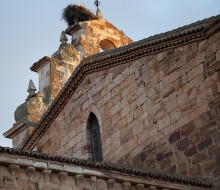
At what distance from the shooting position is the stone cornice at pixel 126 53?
13.6 meters

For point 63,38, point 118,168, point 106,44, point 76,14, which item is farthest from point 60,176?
point 76,14

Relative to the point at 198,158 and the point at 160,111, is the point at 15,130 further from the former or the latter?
the point at 198,158

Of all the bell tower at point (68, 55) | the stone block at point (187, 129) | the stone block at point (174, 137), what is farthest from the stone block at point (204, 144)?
the bell tower at point (68, 55)

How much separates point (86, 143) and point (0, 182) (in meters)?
6.78

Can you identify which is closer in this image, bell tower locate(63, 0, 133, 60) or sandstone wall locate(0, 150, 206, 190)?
sandstone wall locate(0, 150, 206, 190)

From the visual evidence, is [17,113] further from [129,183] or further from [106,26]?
[129,183]

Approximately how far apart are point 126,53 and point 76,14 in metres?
10.4

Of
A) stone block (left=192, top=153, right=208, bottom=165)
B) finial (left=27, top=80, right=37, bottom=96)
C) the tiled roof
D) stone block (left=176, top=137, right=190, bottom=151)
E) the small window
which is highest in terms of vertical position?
the small window

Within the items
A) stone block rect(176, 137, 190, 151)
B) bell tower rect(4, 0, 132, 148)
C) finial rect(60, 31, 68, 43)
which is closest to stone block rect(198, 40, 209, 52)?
stone block rect(176, 137, 190, 151)

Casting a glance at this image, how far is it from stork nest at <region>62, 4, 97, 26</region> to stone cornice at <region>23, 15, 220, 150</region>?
305 inches

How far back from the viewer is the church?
34.8 feet

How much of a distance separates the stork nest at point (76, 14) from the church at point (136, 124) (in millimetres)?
7044

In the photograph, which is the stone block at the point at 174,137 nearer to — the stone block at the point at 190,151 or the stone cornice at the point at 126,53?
the stone block at the point at 190,151

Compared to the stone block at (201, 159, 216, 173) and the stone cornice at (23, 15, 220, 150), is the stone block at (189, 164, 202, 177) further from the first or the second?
the stone cornice at (23, 15, 220, 150)
